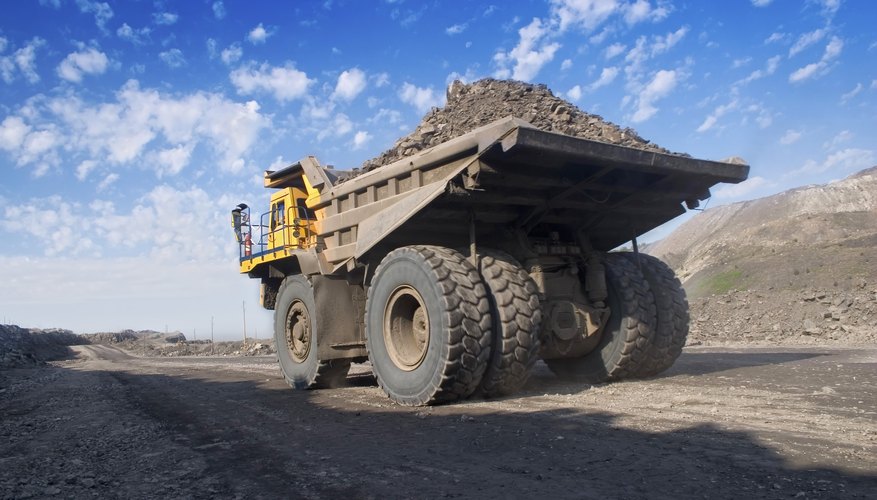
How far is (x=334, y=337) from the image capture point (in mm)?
8516

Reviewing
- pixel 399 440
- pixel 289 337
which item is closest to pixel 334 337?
pixel 289 337

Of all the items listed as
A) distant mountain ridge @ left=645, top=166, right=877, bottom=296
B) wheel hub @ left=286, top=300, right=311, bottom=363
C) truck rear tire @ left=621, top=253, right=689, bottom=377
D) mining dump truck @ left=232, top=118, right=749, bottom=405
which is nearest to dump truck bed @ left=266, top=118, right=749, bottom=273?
mining dump truck @ left=232, top=118, right=749, bottom=405

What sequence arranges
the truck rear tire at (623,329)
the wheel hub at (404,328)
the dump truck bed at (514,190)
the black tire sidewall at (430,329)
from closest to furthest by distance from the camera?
the dump truck bed at (514,190), the black tire sidewall at (430,329), the wheel hub at (404,328), the truck rear tire at (623,329)

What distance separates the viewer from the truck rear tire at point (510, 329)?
611 centimetres

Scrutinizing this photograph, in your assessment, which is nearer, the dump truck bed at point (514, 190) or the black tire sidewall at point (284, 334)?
the dump truck bed at point (514, 190)

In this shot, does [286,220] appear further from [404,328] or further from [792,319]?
[792,319]

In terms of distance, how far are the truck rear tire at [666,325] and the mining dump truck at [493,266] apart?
0.06 ft

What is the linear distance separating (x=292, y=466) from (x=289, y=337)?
5.68 metres

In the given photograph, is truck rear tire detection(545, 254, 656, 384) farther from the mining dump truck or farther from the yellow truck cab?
the yellow truck cab

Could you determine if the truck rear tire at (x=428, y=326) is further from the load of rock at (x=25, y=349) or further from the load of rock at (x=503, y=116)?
the load of rock at (x=25, y=349)

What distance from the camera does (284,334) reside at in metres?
9.75

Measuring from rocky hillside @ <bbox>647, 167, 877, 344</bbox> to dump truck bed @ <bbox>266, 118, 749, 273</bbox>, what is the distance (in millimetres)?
9407

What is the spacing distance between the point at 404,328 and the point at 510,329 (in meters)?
1.48

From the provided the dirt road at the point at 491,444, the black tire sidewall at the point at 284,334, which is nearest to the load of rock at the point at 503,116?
the black tire sidewall at the point at 284,334
